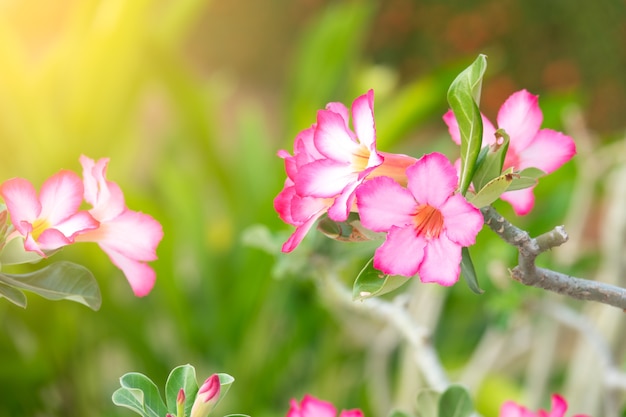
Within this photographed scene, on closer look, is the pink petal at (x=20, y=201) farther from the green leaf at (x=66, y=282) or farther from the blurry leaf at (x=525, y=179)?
the blurry leaf at (x=525, y=179)

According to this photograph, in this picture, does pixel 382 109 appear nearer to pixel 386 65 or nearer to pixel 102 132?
pixel 102 132

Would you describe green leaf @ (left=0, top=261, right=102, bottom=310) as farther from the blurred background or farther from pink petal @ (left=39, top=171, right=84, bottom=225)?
the blurred background

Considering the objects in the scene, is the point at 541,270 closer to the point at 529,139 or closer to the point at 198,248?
the point at 529,139

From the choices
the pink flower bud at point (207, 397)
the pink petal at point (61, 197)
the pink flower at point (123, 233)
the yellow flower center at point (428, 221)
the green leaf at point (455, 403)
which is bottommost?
the green leaf at point (455, 403)

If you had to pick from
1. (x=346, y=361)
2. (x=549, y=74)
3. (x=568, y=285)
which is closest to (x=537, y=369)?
(x=568, y=285)

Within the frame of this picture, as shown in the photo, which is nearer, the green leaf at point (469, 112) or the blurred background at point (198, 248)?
the green leaf at point (469, 112)

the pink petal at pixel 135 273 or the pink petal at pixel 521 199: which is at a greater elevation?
the pink petal at pixel 521 199

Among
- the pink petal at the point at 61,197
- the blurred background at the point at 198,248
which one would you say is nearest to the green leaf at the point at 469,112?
the pink petal at the point at 61,197
